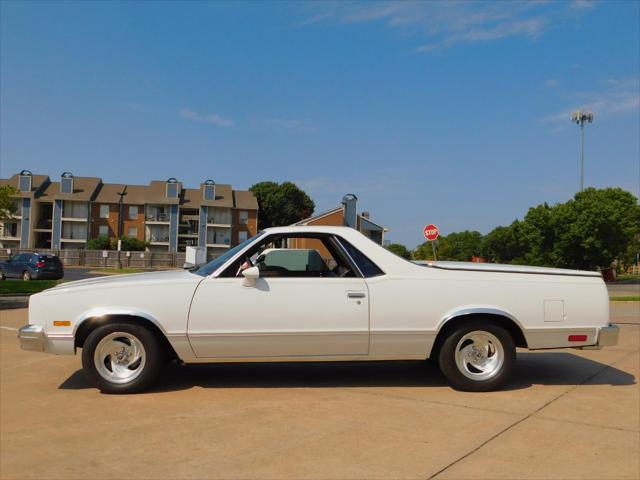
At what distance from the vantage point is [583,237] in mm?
45156

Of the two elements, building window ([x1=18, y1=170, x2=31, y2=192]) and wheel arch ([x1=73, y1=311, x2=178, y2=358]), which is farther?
building window ([x1=18, y1=170, x2=31, y2=192])

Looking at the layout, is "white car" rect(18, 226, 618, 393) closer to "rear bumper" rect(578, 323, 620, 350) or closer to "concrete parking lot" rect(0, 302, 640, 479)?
"rear bumper" rect(578, 323, 620, 350)

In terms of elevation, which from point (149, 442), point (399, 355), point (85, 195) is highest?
point (85, 195)

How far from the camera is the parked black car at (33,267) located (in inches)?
1143

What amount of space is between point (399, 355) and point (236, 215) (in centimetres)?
6825

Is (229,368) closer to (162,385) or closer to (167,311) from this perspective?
(162,385)

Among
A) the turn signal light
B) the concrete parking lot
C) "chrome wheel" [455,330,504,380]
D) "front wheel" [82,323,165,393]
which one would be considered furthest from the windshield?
the turn signal light

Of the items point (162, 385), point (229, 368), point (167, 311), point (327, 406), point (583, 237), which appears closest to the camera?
point (327, 406)

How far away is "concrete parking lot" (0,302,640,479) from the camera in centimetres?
336

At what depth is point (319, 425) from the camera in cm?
412

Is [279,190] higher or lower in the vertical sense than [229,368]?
higher

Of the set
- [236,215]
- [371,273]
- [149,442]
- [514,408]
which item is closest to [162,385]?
[149,442]

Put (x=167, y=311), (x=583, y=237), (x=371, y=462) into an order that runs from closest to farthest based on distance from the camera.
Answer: (x=371, y=462) → (x=167, y=311) → (x=583, y=237)

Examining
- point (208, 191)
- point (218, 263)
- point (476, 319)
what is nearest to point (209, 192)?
point (208, 191)
